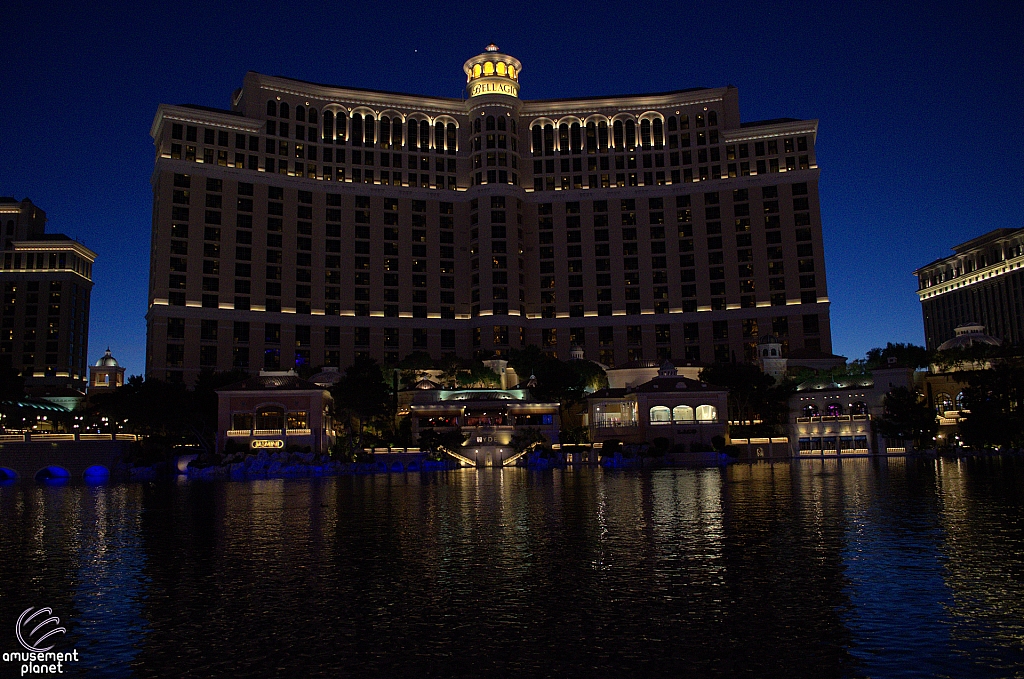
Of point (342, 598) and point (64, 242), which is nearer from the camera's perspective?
point (342, 598)

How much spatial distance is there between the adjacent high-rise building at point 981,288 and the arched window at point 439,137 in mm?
102910

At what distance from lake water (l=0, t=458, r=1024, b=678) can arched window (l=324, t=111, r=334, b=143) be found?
122099mm

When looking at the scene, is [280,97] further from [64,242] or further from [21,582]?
[21,582]

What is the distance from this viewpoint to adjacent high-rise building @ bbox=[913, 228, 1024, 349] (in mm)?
159750

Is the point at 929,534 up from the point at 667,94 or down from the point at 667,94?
down

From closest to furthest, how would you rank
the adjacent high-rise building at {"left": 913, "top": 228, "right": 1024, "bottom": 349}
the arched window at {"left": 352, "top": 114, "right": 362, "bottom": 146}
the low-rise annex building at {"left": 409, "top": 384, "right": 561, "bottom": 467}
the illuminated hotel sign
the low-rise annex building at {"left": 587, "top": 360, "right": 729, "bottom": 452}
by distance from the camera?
the low-rise annex building at {"left": 587, "top": 360, "right": 729, "bottom": 452}, the low-rise annex building at {"left": 409, "top": 384, "right": 561, "bottom": 467}, the arched window at {"left": 352, "top": 114, "right": 362, "bottom": 146}, the illuminated hotel sign, the adjacent high-rise building at {"left": 913, "top": 228, "right": 1024, "bottom": 349}

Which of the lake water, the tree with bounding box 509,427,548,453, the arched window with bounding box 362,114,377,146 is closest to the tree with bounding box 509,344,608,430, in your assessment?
the tree with bounding box 509,427,548,453

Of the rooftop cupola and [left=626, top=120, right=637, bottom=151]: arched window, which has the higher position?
the rooftop cupola

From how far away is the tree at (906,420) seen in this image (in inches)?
3600

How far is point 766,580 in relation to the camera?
1895 cm

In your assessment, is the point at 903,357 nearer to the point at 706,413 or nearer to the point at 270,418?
the point at 706,413

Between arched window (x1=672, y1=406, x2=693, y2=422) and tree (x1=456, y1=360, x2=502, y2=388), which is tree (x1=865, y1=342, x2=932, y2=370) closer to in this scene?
arched window (x1=672, y1=406, x2=693, y2=422)

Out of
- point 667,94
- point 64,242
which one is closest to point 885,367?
point 667,94

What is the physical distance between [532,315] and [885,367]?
216ft
